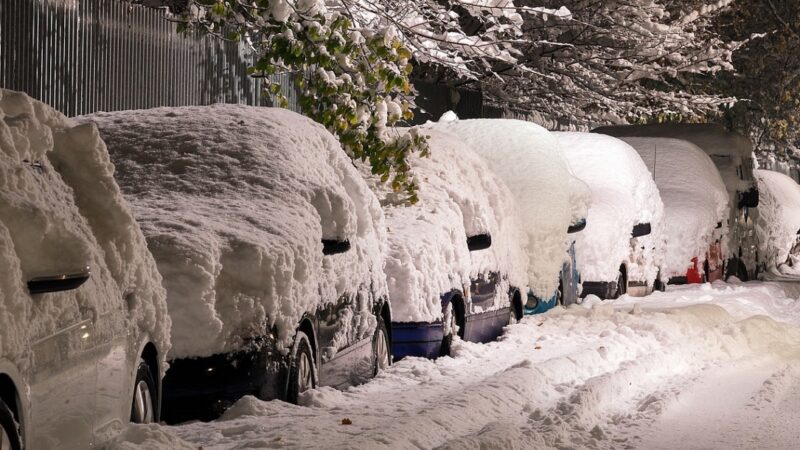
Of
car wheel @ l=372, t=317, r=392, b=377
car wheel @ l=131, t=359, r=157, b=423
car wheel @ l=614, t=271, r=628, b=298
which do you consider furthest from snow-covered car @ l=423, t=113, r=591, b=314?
car wheel @ l=131, t=359, r=157, b=423

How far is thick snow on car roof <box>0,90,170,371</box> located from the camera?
466cm

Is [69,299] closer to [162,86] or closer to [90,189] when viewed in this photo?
[90,189]

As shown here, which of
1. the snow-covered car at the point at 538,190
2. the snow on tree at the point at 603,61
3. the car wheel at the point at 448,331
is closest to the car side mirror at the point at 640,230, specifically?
the snow-covered car at the point at 538,190

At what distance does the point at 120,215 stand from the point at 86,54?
281 inches

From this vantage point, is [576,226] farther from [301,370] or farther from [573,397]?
[301,370]

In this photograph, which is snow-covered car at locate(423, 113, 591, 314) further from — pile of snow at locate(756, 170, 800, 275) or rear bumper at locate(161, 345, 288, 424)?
pile of snow at locate(756, 170, 800, 275)

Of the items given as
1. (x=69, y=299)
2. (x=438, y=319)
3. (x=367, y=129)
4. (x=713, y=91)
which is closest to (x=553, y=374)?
(x=438, y=319)

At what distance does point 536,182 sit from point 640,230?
3.62 metres

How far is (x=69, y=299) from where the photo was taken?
5102 mm

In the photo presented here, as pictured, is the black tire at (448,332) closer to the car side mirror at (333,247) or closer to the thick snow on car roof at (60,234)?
the car side mirror at (333,247)

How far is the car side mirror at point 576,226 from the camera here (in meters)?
14.8

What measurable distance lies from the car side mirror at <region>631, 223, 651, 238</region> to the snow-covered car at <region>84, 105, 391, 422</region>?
25.4 ft

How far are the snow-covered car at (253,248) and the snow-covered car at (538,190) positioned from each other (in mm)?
4158

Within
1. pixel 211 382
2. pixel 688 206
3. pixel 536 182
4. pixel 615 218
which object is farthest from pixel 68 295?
pixel 688 206
